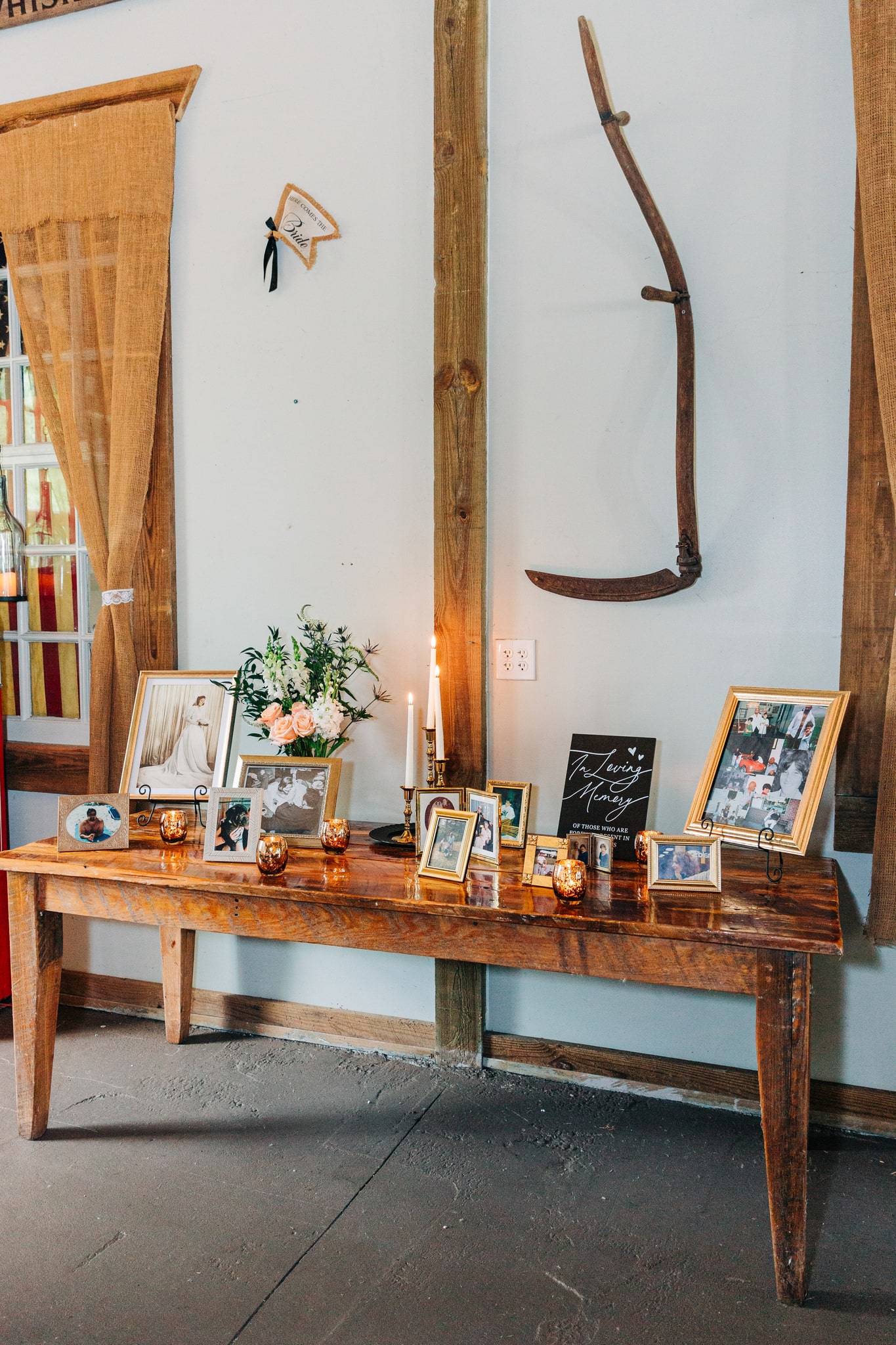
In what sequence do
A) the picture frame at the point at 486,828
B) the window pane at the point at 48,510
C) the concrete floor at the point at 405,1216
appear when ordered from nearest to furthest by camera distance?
the concrete floor at the point at 405,1216, the picture frame at the point at 486,828, the window pane at the point at 48,510

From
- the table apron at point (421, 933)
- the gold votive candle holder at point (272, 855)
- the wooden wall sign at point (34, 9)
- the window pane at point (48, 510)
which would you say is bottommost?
the table apron at point (421, 933)

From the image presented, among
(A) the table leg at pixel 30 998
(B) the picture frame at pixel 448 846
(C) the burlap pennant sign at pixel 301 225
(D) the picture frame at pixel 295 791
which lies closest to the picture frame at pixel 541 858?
(B) the picture frame at pixel 448 846

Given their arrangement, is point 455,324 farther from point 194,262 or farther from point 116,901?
point 116,901

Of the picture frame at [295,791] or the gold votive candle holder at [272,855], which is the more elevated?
the picture frame at [295,791]

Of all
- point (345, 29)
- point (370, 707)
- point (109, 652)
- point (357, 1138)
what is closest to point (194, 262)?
point (345, 29)

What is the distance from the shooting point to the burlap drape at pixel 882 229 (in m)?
2.09

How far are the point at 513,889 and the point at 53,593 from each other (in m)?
1.99

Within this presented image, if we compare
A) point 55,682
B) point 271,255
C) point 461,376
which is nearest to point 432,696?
point 461,376

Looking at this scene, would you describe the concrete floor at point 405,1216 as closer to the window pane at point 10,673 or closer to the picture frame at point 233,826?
the picture frame at point 233,826

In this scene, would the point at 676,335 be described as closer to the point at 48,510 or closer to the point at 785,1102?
the point at 785,1102

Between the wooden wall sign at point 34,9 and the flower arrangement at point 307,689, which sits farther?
the wooden wall sign at point 34,9

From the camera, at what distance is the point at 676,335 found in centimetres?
240

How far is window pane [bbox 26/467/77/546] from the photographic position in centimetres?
315

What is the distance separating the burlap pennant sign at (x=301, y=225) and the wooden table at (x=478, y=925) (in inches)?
65.6
